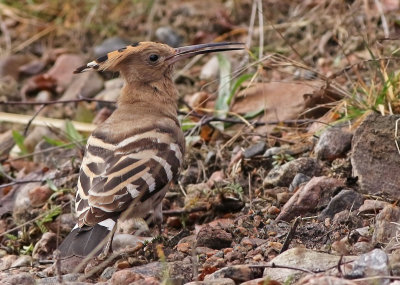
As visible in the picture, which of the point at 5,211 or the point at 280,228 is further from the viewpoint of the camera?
the point at 5,211

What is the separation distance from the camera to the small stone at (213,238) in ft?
12.4

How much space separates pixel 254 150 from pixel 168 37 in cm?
230

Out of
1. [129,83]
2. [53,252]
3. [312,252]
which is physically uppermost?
[129,83]

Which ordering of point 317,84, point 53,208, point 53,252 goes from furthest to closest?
point 317,84 → point 53,208 → point 53,252

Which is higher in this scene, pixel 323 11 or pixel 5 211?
pixel 323 11

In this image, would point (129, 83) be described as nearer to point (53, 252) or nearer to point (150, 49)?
point (150, 49)

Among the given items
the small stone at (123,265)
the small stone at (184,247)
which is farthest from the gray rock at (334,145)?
the small stone at (123,265)

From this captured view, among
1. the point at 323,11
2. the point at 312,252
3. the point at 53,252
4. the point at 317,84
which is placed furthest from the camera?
the point at 323,11

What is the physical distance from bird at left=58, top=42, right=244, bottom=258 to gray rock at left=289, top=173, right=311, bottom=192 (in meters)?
0.60

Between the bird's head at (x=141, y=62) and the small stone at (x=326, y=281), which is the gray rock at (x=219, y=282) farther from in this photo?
the bird's head at (x=141, y=62)

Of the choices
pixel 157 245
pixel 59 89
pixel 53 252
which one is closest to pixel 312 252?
pixel 157 245

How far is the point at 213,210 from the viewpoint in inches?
175

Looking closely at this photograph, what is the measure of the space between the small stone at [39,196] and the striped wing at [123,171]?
74 cm

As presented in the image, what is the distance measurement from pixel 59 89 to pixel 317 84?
8.10 ft
